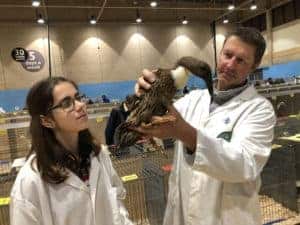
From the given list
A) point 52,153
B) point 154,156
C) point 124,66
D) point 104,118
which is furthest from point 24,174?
point 124,66

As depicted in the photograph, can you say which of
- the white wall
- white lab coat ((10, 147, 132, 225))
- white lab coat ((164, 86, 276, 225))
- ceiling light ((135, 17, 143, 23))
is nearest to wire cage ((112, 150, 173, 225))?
white lab coat ((10, 147, 132, 225))

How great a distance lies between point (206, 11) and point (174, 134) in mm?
10061

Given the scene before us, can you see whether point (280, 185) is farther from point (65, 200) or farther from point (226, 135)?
point (65, 200)

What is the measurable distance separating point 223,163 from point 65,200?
1.88 ft

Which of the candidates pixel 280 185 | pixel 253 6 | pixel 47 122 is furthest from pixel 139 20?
pixel 47 122

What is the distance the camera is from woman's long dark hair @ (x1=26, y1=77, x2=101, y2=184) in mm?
1121

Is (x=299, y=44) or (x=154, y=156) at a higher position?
(x=299, y=44)

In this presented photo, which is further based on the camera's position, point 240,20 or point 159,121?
point 240,20

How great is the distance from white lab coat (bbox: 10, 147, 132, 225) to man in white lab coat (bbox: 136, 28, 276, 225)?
25 cm

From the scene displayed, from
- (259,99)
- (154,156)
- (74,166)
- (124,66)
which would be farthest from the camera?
(124,66)

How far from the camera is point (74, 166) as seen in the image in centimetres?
121

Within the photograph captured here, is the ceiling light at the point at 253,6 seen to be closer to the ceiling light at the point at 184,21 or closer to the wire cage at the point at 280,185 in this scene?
the ceiling light at the point at 184,21

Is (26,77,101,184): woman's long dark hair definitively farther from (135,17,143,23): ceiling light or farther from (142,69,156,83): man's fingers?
(135,17,143,23): ceiling light

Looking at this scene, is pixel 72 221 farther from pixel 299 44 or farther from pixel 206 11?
pixel 206 11
